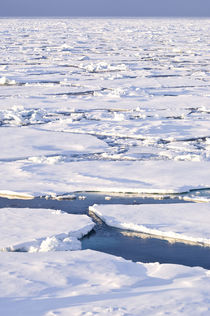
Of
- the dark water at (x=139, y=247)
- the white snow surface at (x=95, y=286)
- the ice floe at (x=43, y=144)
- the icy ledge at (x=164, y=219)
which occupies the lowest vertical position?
the white snow surface at (x=95, y=286)

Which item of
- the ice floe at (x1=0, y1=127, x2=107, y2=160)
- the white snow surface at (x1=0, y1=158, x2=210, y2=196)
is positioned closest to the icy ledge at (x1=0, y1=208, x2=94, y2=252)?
the white snow surface at (x1=0, y1=158, x2=210, y2=196)

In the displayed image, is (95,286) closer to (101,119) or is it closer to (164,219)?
(164,219)

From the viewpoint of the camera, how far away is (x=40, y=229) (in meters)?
4.50

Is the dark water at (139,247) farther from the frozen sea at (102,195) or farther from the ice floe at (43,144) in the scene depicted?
the ice floe at (43,144)

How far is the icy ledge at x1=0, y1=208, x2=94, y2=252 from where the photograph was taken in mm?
4203

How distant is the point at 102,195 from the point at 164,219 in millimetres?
889

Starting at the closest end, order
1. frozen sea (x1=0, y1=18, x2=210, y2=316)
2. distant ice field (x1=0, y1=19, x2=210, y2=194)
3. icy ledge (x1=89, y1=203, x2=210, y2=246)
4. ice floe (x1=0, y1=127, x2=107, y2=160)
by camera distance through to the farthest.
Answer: frozen sea (x1=0, y1=18, x2=210, y2=316) → icy ledge (x1=89, y1=203, x2=210, y2=246) → distant ice field (x1=0, y1=19, x2=210, y2=194) → ice floe (x1=0, y1=127, x2=107, y2=160)

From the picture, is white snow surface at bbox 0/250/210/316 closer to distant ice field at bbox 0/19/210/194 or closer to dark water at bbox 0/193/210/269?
dark water at bbox 0/193/210/269

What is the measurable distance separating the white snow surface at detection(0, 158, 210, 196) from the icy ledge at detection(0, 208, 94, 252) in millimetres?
631

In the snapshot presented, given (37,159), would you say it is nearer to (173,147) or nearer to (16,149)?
(16,149)

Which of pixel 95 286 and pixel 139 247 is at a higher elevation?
pixel 139 247

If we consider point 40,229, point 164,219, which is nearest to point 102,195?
point 164,219

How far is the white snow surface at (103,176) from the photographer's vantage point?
5.59 metres

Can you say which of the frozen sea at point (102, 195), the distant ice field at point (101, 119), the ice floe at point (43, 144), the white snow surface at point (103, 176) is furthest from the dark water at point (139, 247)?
the ice floe at point (43, 144)
